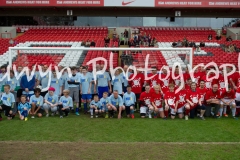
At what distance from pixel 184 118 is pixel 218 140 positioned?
233 centimetres

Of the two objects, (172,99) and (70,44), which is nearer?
(172,99)

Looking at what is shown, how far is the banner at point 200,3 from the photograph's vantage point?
24484mm

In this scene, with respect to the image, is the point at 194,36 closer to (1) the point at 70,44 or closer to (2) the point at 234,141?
(1) the point at 70,44

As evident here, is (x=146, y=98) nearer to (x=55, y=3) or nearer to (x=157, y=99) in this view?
(x=157, y=99)

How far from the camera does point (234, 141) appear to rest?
6.19 m

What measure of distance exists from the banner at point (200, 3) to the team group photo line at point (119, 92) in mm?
15966

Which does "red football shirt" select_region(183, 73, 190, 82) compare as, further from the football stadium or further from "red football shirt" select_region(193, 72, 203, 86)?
"red football shirt" select_region(193, 72, 203, 86)

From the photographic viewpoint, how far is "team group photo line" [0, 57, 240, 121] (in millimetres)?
8547

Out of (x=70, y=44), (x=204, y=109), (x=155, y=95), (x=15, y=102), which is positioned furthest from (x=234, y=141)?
(x=70, y=44)

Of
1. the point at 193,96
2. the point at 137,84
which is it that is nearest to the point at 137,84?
the point at 137,84

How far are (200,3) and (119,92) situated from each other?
18487 millimetres

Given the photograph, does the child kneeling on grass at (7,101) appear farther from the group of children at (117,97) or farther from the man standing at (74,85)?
the man standing at (74,85)

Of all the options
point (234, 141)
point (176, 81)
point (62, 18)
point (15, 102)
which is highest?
point (62, 18)

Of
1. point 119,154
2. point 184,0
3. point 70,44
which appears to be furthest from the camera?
point 184,0
